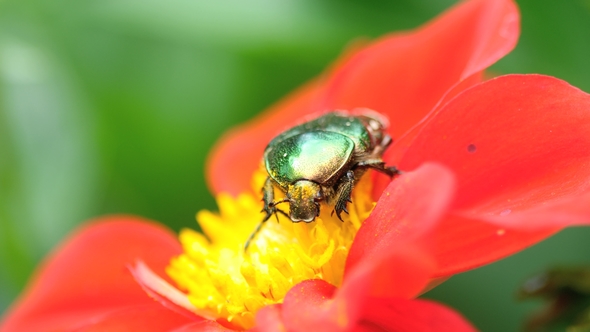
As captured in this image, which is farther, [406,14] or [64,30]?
[64,30]

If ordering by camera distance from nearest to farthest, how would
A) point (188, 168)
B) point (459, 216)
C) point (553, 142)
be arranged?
point (459, 216)
point (553, 142)
point (188, 168)

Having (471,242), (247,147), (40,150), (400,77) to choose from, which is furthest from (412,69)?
(40,150)

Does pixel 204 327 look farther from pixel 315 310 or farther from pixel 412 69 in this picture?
pixel 412 69

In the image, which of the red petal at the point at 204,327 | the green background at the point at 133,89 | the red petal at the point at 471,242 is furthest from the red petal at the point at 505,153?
the green background at the point at 133,89

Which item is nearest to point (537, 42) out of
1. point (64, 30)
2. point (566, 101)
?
point (566, 101)

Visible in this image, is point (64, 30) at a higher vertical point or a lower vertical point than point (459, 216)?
higher

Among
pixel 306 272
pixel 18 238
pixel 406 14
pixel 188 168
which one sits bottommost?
pixel 306 272

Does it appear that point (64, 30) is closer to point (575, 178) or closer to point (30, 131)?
point (30, 131)
